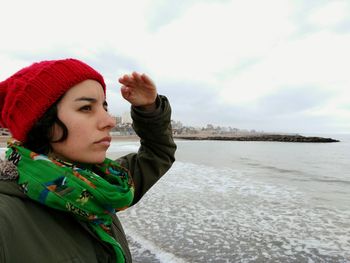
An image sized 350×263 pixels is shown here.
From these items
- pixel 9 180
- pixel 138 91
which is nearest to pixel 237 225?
pixel 138 91

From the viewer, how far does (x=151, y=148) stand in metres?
1.94

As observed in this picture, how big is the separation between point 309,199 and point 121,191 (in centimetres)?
956

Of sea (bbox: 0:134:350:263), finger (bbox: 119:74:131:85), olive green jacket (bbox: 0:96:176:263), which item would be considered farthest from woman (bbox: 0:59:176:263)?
sea (bbox: 0:134:350:263)

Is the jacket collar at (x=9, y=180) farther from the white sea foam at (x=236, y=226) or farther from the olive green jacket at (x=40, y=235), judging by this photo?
the white sea foam at (x=236, y=226)

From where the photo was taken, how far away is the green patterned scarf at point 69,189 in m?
1.12

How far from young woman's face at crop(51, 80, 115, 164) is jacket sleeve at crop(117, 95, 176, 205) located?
469 millimetres

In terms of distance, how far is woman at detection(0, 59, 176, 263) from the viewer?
3.43 feet

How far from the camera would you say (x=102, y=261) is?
1.21 m

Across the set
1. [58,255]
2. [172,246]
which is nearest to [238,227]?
[172,246]

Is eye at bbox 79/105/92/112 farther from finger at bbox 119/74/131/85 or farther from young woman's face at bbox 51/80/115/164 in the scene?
finger at bbox 119/74/131/85

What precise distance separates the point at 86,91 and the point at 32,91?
0.24 metres

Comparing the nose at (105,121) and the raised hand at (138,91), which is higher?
the raised hand at (138,91)

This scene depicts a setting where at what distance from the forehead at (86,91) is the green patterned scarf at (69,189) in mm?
307

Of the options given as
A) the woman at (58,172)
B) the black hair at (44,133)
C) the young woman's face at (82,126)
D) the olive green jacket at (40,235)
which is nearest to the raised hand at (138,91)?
the woman at (58,172)
